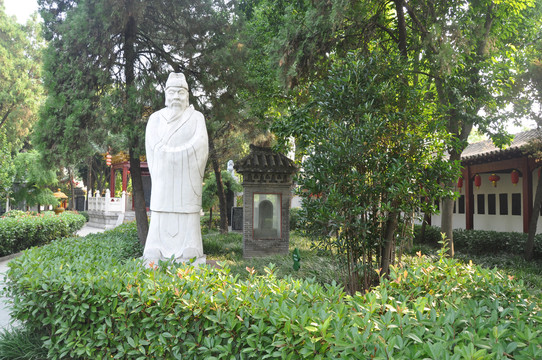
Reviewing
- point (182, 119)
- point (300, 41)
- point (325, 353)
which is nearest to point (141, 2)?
point (300, 41)

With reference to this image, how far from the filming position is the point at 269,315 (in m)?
2.33

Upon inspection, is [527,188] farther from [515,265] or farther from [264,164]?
[264,164]

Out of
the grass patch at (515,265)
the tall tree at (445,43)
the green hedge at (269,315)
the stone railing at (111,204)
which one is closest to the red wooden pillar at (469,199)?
the grass patch at (515,265)

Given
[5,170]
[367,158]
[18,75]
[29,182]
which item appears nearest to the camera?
[367,158]

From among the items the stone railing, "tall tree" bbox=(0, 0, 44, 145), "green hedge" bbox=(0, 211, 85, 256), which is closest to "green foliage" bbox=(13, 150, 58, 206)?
"tall tree" bbox=(0, 0, 44, 145)

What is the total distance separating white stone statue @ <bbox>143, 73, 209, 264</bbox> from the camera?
510 cm

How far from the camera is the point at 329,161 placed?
168 inches

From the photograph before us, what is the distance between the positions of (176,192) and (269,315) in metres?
3.14

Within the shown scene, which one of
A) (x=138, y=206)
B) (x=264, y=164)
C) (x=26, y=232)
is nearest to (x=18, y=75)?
(x=26, y=232)

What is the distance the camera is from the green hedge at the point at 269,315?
1.93m

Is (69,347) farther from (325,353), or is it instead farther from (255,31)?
(255,31)

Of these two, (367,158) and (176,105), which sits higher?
(176,105)

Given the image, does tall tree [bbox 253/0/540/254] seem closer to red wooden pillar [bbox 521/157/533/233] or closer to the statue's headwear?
the statue's headwear

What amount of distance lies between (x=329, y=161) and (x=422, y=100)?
1.48 meters
